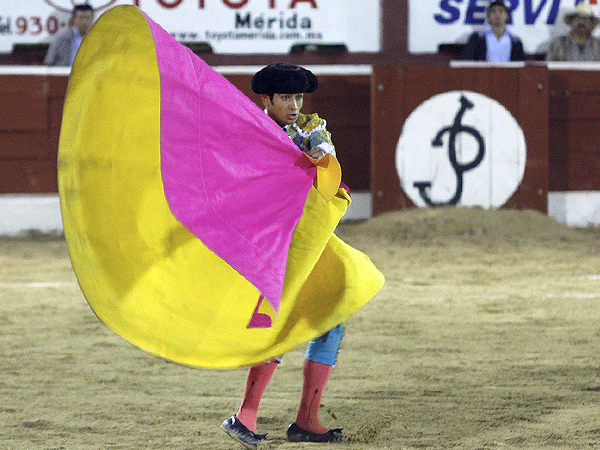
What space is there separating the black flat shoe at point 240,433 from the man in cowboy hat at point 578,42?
5.57 meters

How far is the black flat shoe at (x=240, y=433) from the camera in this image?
8.14 ft

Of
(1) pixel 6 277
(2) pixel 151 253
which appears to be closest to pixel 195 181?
(2) pixel 151 253

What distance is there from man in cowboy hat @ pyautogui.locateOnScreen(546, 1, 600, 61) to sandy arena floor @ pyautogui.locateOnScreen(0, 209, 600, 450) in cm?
252

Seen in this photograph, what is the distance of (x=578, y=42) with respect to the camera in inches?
293

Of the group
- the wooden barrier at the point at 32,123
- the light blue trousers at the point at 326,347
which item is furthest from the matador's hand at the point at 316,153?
the wooden barrier at the point at 32,123

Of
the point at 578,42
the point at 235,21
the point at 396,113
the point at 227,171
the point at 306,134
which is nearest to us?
the point at 227,171

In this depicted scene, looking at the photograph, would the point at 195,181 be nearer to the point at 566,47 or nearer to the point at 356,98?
the point at 356,98

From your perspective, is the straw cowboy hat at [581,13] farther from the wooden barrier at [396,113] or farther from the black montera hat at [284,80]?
the black montera hat at [284,80]

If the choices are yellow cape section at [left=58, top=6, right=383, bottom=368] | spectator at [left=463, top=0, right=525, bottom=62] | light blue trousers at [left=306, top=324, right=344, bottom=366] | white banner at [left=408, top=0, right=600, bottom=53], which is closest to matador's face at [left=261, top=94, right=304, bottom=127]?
yellow cape section at [left=58, top=6, right=383, bottom=368]

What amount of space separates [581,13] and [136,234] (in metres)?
5.77

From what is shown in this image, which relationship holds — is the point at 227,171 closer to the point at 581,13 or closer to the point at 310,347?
the point at 310,347

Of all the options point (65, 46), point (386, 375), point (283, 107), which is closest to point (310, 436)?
point (386, 375)

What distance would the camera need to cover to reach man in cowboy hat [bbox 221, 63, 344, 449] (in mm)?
2500

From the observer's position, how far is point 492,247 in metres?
6.21
